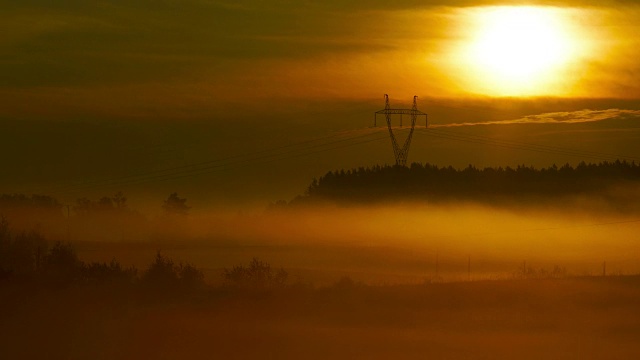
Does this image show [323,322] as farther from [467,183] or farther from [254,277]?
[467,183]

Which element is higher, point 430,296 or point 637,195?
point 637,195

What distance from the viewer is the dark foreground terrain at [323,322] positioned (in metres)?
30.2

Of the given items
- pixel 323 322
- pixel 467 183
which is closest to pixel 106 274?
pixel 323 322

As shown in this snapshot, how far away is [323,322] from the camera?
34.5m

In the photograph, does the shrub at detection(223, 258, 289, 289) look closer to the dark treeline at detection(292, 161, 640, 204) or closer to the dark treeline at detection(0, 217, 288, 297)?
the dark treeline at detection(0, 217, 288, 297)

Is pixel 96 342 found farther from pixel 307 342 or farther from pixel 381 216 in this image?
pixel 381 216

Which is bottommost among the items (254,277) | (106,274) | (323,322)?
(323,322)

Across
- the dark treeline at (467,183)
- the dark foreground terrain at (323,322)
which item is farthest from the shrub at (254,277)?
the dark treeline at (467,183)

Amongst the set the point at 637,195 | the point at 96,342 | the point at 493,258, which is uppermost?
the point at 637,195

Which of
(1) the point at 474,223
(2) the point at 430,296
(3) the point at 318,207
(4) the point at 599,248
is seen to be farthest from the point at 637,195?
(2) the point at 430,296

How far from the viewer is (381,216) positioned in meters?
114

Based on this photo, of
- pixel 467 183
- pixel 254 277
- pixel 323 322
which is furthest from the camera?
pixel 467 183

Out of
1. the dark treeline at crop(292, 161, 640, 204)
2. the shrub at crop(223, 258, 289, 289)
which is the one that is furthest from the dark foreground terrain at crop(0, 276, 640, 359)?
the dark treeline at crop(292, 161, 640, 204)

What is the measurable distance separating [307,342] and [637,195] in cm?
8564
